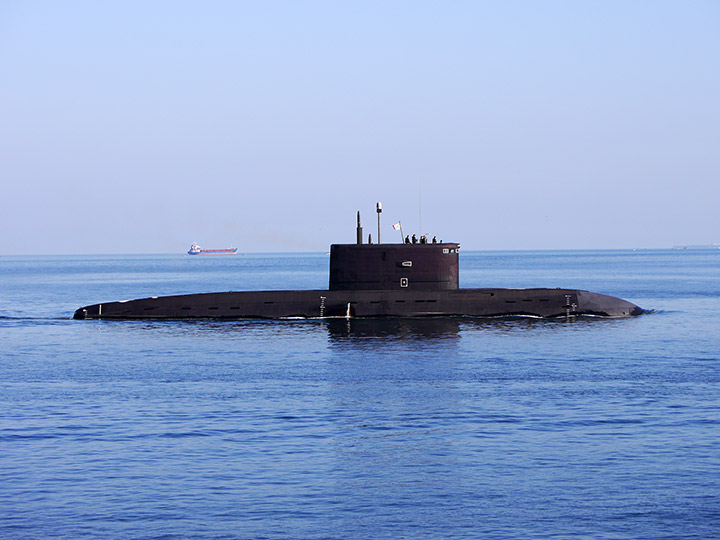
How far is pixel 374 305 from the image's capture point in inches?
1965

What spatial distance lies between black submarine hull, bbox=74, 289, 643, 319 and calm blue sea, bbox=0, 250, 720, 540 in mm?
8811

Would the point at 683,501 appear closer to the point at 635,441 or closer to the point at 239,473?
the point at 635,441

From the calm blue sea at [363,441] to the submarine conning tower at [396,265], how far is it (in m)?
8.56

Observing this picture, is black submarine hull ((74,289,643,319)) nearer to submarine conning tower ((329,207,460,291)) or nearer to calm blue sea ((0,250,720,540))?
submarine conning tower ((329,207,460,291))

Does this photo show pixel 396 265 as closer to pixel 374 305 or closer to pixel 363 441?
pixel 374 305

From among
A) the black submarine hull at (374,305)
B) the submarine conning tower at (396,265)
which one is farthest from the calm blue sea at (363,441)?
the black submarine hull at (374,305)

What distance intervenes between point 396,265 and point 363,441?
2811cm

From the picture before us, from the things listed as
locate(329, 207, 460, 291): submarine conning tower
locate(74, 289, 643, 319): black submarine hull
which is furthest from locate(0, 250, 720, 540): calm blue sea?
locate(74, 289, 643, 319): black submarine hull

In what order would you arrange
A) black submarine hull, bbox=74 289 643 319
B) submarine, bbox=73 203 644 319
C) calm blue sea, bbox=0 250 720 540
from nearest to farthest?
calm blue sea, bbox=0 250 720 540 < submarine, bbox=73 203 644 319 < black submarine hull, bbox=74 289 643 319

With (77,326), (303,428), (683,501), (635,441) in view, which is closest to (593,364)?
(635,441)

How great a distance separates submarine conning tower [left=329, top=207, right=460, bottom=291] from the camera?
4872 cm

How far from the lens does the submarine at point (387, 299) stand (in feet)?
161

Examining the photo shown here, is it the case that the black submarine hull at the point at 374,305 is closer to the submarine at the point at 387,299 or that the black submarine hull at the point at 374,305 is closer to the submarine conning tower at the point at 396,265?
the submarine at the point at 387,299

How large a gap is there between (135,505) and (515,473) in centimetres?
775
